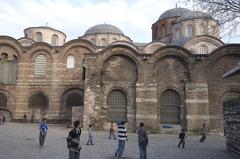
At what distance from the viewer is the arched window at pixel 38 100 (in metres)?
29.2

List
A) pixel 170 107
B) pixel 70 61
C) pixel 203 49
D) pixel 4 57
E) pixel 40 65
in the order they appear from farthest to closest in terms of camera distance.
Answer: pixel 203 49 → pixel 4 57 → pixel 70 61 → pixel 40 65 → pixel 170 107

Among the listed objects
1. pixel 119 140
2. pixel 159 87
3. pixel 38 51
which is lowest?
pixel 119 140

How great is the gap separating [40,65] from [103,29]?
12.5 metres

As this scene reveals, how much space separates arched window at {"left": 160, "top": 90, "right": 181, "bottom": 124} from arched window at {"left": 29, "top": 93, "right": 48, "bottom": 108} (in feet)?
41.3

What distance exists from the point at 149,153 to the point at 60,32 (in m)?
30.8

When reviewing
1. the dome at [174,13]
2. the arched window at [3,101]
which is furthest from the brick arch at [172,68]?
the dome at [174,13]

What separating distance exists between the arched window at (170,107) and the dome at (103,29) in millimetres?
19439

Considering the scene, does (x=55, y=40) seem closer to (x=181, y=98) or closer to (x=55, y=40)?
(x=55, y=40)

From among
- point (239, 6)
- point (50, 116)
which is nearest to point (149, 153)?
point (239, 6)

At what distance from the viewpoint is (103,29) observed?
39.7 meters

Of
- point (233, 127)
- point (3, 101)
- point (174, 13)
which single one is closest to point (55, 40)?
point (3, 101)

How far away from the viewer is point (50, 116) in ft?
93.6

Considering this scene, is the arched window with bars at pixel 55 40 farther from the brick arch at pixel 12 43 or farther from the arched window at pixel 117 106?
the arched window at pixel 117 106

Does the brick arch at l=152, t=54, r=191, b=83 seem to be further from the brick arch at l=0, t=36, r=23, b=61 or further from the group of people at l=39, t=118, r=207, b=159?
the brick arch at l=0, t=36, r=23, b=61
